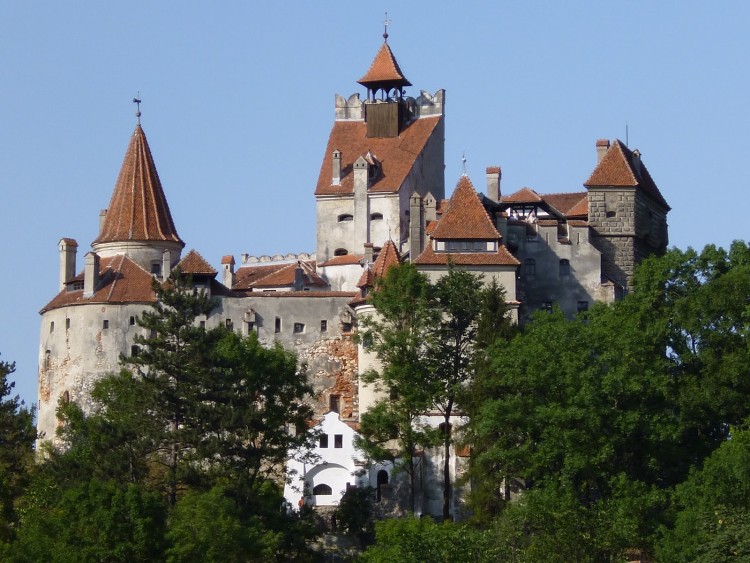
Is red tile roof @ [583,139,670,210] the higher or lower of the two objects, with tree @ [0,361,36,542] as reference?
higher

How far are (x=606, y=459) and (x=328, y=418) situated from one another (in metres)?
14.1

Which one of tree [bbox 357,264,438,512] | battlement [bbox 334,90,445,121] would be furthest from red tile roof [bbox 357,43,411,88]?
tree [bbox 357,264,438,512]

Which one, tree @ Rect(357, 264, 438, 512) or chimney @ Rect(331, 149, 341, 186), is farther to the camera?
chimney @ Rect(331, 149, 341, 186)

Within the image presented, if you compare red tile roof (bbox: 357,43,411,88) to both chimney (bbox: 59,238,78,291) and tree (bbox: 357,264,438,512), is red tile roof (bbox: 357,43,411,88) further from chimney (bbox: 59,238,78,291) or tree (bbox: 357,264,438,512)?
tree (bbox: 357,264,438,512)

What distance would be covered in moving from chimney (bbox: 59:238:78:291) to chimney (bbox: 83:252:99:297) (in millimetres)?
1954

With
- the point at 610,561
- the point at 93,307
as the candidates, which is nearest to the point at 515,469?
the point at 610,561

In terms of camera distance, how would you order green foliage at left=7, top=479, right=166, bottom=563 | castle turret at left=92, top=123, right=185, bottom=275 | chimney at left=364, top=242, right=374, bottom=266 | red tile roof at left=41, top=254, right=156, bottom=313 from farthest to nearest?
1. castle turret at left=92, top=123, right=185, bottom=275
2. chimney at left=364, top=242, right=374, bottom=266
3. red tile roof at left=41, top=254, right=156, bottom=313
4. green foliage at left=7, top=479, right=166, bottom=563

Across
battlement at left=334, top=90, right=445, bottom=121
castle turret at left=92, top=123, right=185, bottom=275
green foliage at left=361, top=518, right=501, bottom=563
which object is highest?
battlement at left=334, top=90, right=445, bottom=121

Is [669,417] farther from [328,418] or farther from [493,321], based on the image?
[328,418]

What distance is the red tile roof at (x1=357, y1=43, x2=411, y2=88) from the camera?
354ft

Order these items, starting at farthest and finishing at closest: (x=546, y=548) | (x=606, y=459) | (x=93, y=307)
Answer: (x=93, y=307)
(x=606, y=459)
(x=546, y=548)

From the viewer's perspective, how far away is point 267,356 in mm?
84938

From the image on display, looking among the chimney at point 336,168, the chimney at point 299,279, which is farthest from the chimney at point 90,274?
the chimney at point 336,168

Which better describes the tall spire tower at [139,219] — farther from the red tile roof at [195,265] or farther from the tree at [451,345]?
the tree at [451,345]
